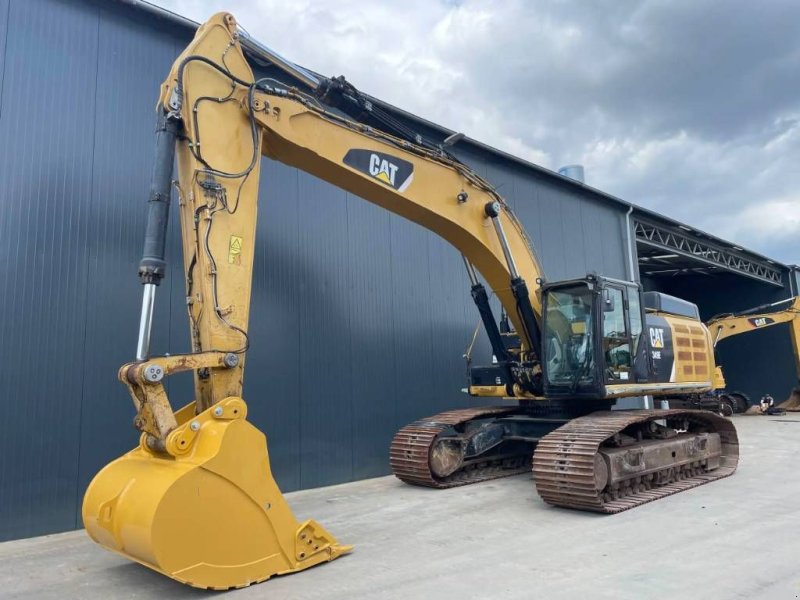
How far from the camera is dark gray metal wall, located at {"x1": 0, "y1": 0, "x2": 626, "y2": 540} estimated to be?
6.36 metres

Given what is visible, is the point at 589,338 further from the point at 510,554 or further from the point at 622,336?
the point at 510,554

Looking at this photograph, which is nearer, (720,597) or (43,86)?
(720,597)

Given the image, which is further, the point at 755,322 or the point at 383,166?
the point at 755,322

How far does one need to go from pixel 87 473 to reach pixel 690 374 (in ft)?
27.9

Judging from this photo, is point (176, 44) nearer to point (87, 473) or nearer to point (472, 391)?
point (87, 473)

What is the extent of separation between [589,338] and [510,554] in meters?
3.45

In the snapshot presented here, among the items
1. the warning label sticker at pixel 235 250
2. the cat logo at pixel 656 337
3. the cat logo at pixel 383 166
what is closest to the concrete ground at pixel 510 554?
the cat logo at pixel 656 337

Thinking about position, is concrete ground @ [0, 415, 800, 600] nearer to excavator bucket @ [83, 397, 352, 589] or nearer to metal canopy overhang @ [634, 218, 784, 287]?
excavator bucket @ [83, 397, 352, 589]

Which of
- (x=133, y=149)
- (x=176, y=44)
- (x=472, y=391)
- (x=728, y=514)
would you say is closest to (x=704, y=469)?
(x=728, y=514)

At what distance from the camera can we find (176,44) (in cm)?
804

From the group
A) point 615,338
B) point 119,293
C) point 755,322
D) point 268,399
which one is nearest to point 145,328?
point 119,293

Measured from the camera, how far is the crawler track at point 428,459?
785 centimetres

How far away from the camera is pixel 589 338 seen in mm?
7566

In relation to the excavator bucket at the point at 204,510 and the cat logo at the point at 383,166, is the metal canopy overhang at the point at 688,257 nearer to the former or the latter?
the cat logo at the point at 383,166
